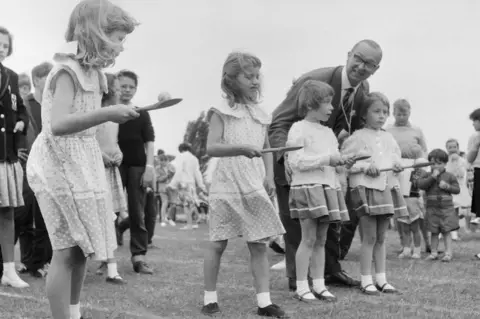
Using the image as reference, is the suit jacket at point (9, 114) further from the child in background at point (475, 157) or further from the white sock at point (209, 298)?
the child in background at point (475, 157)

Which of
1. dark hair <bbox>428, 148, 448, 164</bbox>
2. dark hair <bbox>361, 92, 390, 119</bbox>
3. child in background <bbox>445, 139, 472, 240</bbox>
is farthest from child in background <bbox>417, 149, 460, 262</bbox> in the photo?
dark hair <bbox>361, 92, 390, 119</bbox>

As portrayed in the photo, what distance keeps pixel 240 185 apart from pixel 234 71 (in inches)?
29.3

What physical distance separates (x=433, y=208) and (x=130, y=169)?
12.8 ft

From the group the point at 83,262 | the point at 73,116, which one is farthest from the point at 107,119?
the point at 83,262

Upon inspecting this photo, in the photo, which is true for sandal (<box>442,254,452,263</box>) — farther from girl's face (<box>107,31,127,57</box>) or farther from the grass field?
girl's face (<box>107,31,127,57</box>)

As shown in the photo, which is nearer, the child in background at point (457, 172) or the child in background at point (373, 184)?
the child in background at point (373, 184)

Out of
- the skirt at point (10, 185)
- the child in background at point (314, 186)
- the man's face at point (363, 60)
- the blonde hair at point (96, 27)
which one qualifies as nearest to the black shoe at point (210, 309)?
the child in background at point (314, 186)

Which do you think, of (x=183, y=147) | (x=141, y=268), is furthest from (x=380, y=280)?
(x=183, y=147)

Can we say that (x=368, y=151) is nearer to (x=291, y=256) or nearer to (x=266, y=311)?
(x=291, y=256)

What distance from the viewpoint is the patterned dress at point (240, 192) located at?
13.1ft

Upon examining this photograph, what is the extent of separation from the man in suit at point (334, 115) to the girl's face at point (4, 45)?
2.26 m

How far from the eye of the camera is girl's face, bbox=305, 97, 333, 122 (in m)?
4.55

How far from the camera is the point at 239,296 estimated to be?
15.1ft

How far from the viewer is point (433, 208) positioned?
779 cm
